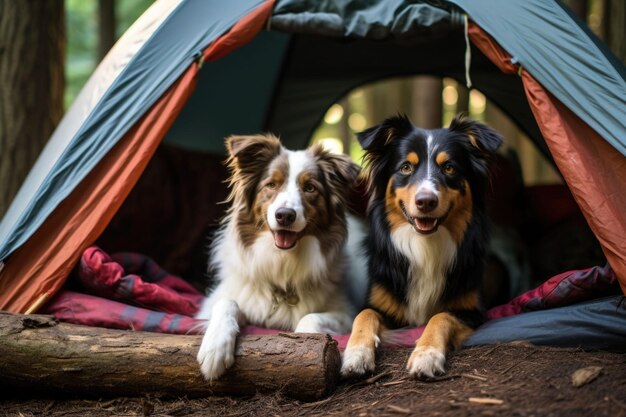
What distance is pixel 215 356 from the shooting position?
9.21 ft

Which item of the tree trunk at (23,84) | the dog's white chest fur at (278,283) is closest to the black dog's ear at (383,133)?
the dog's white chest fur at (278,283)

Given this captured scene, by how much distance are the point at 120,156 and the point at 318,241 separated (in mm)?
1224

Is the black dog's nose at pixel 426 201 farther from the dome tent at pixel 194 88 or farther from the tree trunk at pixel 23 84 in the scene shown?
the tree trunk at pixel 23 84

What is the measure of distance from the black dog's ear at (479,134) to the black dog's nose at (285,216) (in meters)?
1.03

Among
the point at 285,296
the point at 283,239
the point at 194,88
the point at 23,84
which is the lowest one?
the point at 285,296

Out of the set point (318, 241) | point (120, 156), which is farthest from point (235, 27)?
point (318, 241)

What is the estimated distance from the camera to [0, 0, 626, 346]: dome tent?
313cm

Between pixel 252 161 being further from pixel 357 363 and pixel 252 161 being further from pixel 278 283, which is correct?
pixel 357 363

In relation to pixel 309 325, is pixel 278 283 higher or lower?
higher

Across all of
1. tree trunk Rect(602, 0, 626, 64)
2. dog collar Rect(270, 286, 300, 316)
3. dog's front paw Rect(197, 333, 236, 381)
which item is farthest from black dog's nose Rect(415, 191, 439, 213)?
tree trunk Rect(602, 0, 626, 64)

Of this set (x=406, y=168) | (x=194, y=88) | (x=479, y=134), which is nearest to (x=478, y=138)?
(x=479, y=134)

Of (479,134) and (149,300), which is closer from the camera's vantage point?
(479,134)

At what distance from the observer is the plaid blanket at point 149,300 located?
3225 mm

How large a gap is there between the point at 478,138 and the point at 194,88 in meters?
1.66
